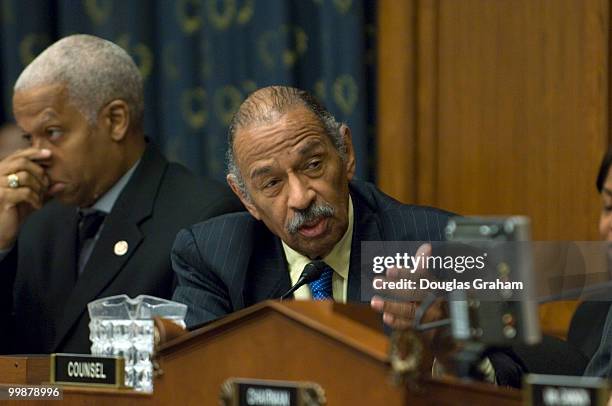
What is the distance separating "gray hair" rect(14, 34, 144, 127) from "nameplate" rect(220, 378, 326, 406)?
75.4 inches

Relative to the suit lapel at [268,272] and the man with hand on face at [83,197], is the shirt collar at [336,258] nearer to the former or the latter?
the suit lapel at [268,272]

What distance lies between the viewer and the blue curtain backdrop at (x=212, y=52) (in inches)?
144

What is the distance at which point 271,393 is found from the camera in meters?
1.46

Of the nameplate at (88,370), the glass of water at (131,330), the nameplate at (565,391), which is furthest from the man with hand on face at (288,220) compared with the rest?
the nameplate at (565,391)

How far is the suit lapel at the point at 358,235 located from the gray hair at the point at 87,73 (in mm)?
1003

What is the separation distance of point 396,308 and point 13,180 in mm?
1803

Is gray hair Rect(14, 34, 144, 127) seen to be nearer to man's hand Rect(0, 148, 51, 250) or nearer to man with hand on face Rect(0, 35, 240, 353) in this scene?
man with hand on face Rect(0, 35, 240, 353)

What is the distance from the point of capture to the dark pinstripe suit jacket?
2486 mm

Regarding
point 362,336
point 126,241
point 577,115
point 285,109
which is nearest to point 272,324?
point 362,336

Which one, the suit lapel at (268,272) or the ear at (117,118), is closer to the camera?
the suit lapel at (268,272)

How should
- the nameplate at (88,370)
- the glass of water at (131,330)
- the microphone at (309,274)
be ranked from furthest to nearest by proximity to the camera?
1. the microphone at (309,274)
2. the glass of water at (131,330)
3. the nameplate at (88,370)

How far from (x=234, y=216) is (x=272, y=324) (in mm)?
1188

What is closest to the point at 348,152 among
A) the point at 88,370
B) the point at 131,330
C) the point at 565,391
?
the point at 131,330

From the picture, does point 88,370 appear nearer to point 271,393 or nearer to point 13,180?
point 271,393
